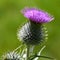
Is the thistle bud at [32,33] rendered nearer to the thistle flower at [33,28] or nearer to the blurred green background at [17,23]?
the thistle flower at [33,28]

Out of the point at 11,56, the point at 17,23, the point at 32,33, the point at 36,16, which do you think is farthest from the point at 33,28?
the point at 17,23

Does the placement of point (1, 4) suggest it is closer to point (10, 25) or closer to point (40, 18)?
point (10, 25)

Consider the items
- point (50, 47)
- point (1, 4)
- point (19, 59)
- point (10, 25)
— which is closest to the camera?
point (19, 59)

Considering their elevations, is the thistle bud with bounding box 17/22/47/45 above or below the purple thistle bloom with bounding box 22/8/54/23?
below

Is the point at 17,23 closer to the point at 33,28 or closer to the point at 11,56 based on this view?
the point at 33,28

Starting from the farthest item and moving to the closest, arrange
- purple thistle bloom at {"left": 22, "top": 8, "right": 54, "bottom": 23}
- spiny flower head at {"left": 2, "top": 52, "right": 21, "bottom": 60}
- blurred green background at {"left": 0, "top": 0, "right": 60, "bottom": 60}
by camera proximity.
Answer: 1. blurred green background at {"left": 0, "top": 0, "right": 60, "bottom": 60}
2. purple thistle bloom at {"left": 22, "top": 8, "right": 54, "bottom": 23}
3. spiny flower head at {"left": 2, "top": 52, "right": 21, "bottom": 60}

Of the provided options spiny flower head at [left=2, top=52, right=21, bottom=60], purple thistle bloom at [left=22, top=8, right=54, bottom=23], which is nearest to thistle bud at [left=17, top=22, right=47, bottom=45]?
purple thistle bloom at [left=22, top=8, right=54, bottom=23]

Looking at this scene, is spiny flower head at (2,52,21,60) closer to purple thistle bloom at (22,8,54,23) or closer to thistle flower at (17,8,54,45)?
thistle flower at (17,8,54,45)

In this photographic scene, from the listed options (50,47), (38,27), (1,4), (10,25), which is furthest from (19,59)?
(1,4)
